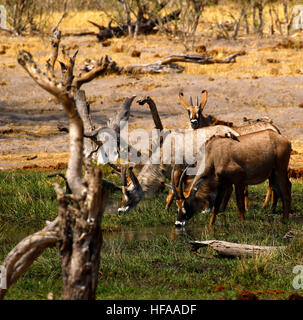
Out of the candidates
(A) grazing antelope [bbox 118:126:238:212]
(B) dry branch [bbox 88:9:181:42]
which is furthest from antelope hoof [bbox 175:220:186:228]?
(B) dry branch [bbox 88:9:181:42]

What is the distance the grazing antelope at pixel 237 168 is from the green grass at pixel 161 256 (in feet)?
1.15

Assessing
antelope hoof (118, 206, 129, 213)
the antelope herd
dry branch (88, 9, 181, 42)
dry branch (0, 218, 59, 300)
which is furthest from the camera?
dry branch (88, 9, 181, 42)

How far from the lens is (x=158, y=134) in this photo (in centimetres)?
1297

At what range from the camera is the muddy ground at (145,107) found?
18016 mm

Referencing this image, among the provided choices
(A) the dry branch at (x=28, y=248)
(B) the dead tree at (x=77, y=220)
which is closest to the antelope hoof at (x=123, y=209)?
(A) the dry branch at (x=28, y=248)

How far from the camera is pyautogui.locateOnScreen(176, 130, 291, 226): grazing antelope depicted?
414 inches

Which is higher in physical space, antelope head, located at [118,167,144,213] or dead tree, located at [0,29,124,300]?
dead tree, located at [0,29,124,300]

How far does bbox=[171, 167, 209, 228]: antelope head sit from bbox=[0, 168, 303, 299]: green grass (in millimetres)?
185

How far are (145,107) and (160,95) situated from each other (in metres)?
0.65

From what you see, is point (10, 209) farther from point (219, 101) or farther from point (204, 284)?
point (219, 101)

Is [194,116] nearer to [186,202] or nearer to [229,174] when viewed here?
[229,174]

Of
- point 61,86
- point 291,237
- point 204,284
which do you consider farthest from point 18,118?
point 61,86

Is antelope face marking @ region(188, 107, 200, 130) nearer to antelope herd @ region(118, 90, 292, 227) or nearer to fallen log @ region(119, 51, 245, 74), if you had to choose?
antelope herd @ region(118, 90, 292, 227)
